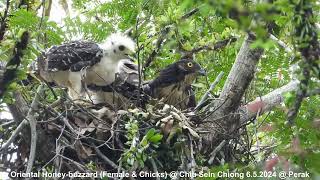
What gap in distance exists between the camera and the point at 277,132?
426 cm

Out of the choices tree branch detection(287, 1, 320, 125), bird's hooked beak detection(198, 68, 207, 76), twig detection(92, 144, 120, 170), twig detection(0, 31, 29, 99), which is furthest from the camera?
bird's hooked beak detection(198, 68, 207, 76)

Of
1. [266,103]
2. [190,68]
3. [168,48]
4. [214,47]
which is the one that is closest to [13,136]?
[266,103]

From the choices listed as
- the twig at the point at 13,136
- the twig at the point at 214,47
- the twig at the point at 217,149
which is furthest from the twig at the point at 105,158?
the twig at the point at 214,47

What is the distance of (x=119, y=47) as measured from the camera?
21.7 feet

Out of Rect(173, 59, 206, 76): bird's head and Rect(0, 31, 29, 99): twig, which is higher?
Rect(173, 59, 206, 76): bird's head

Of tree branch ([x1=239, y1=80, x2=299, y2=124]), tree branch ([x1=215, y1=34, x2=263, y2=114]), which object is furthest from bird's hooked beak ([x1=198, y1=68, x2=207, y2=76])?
tree branch ([x1=215, y1=34, x2=263, y2=114])

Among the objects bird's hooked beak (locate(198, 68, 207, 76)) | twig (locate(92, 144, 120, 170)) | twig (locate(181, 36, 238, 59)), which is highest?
twig (locate(181, 36, 238, 59))

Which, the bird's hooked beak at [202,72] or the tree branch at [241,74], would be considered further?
the bird's hooked beak at [202,72]

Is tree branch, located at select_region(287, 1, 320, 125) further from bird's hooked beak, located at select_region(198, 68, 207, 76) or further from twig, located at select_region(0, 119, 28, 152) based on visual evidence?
bird's hooked beak, located at select_region(198, 68, 207, 76)

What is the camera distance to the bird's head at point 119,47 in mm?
6641

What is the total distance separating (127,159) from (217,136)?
134 cm

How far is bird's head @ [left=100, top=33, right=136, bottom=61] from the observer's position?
261 inches

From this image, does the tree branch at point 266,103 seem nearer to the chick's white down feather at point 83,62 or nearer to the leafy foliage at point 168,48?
the leafy foliage at point 168,48

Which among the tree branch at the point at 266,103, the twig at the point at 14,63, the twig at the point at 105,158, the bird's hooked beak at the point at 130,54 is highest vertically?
the bird's hooked beak at the point at 130,54
